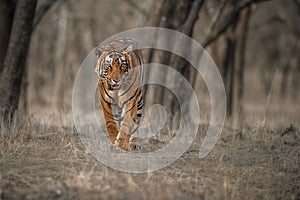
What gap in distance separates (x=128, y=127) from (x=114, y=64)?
0.75 m

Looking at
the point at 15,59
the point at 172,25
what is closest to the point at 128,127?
the point at 15,59

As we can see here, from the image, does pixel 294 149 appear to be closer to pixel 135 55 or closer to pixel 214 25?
pixel 135 55

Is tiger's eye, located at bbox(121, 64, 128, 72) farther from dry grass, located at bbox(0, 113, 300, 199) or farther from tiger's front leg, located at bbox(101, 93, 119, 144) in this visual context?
dry grass, located at bbox(0, 113, 300, 199)

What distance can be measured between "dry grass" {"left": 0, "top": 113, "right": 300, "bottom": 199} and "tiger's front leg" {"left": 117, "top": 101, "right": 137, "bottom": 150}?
47cm

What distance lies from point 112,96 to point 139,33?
419 centimetres

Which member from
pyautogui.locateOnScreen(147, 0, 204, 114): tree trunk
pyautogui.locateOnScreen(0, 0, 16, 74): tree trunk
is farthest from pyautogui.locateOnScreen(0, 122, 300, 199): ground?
pyautogui.locateOnScreen(147, 0, 204, 114): tree trunk

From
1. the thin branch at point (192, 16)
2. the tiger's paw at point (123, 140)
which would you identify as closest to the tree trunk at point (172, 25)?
the thin branch at point (192, 16)

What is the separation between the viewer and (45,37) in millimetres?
24812

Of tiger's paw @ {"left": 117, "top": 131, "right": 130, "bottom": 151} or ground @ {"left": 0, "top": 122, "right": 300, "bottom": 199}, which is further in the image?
tiger's paw @ {"left": 117, "top": 131, "right": 130, "bottom": 151}

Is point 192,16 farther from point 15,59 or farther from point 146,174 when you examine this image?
point 146,174

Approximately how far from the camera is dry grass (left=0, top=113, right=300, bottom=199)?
16.6 ft

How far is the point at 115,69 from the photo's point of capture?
707 centimetres

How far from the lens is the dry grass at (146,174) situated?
5066 mm

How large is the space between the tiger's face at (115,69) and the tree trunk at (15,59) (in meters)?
1.61
